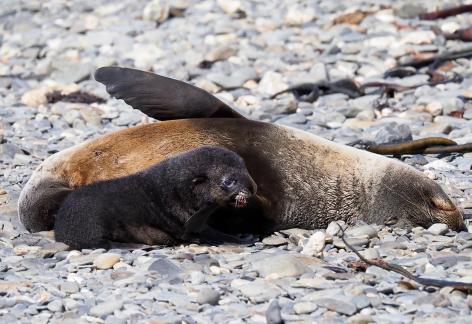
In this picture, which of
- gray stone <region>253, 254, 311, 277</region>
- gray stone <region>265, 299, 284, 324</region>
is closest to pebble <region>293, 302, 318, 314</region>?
gray stone <region>265, 299, 284, 324</region>

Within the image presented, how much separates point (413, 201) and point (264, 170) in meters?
1.02

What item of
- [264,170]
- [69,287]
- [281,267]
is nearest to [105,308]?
[69,287]

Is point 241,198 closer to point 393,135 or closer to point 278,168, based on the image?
point 278,168

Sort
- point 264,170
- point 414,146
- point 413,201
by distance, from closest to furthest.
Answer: point 264,170, point 413,201, point 414,146

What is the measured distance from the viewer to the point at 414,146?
345 inches

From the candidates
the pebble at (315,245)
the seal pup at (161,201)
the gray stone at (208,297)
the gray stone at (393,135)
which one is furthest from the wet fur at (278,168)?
the gray stone at (393,135)

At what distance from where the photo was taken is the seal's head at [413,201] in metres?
7.25

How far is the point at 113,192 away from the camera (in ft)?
21.9

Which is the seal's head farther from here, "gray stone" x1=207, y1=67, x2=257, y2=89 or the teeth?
"gray stone" x1=207, y1=67, x2=257, y2=89

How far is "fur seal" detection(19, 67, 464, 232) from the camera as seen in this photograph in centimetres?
711

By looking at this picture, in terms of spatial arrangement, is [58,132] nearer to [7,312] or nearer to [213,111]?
[213,111]

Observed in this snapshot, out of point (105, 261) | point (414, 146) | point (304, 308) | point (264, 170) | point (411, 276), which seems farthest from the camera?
point (414, 146)

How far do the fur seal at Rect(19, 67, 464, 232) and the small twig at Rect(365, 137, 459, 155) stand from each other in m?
1.10

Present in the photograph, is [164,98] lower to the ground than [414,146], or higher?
higher
